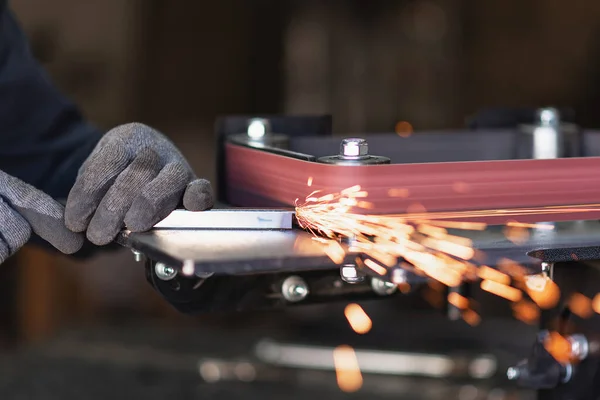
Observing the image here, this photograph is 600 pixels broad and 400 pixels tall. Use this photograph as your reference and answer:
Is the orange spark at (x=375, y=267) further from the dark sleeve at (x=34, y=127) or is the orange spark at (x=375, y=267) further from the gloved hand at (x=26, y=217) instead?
the dark sleeve at (x=34, y=127)

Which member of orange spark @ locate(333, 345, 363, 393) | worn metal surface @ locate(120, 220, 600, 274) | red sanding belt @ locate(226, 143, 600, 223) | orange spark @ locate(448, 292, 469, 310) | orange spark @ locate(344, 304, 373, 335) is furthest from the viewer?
orange spark @ locate(344, 304, 373, 335)

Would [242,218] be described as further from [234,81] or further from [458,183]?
[234,81]

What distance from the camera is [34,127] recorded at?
141 cm

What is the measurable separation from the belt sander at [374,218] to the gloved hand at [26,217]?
9cm

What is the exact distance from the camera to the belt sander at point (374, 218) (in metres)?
0.82

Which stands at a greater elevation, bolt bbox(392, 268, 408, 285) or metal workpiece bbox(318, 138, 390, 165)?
metal workpiece bbox(318, 138, 390, 165)

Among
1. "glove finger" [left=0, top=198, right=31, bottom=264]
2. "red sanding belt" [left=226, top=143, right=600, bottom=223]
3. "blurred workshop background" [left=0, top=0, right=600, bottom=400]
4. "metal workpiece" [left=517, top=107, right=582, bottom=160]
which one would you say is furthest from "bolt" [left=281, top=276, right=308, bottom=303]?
"blurred workshop background" [left=0, top=0, right=600, bottom=400]

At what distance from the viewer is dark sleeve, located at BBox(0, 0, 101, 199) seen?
137cm

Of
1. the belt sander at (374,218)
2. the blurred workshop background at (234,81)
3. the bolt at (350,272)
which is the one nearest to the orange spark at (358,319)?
the blurred workshop background at (234,81)

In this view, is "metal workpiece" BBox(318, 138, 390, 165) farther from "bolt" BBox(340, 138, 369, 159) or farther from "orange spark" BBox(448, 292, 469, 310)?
"orange spark" BBox(448, 292, 469, 310)

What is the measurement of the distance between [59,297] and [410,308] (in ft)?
4.63

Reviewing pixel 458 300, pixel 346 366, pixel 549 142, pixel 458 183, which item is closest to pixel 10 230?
pixel 458 183

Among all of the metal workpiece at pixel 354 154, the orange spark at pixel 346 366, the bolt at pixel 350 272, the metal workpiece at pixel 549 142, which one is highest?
the metal workpiece at pixel 354 154

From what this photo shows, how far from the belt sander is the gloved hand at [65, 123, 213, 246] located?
0.06 feet
